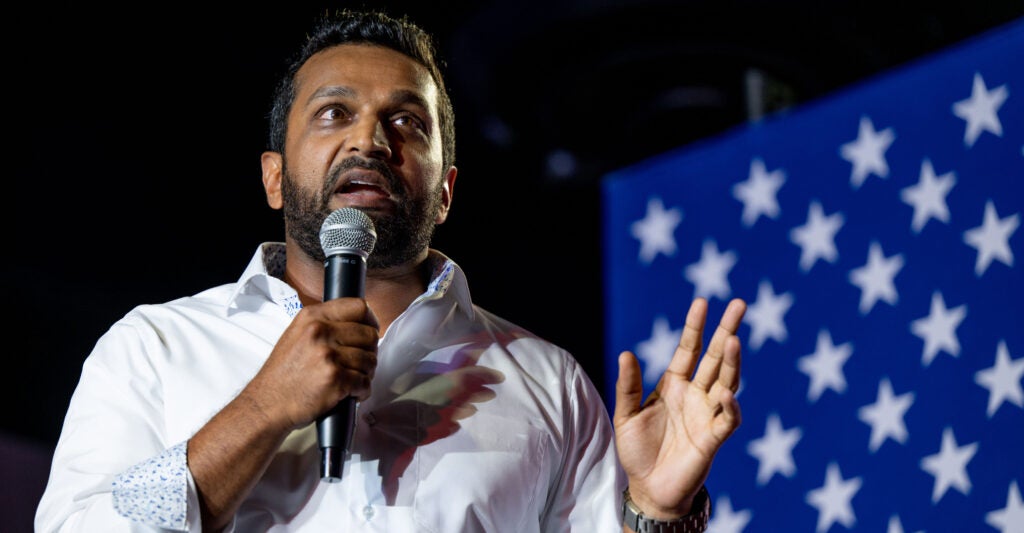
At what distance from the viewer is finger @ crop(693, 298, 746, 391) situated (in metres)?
1.61

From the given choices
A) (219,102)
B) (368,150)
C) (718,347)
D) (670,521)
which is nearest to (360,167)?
(368,150)

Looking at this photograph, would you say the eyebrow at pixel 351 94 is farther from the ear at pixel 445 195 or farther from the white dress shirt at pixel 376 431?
the white dress shirt at pixel 376 431

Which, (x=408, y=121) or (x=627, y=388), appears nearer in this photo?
(x=627, y=388)

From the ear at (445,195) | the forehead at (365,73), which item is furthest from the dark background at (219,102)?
the forehead at (365,73)

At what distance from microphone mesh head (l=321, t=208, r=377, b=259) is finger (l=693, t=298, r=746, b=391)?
0.53m

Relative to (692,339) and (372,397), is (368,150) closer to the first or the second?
(372,397)

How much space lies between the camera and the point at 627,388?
1.64 meters

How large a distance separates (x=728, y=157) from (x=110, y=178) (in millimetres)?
2071

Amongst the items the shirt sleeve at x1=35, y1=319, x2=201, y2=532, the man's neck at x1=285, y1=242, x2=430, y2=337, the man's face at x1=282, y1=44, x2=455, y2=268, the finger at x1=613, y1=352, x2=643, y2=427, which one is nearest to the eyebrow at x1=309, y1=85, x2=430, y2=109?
the man's face at x1=282, y1=44, x2=455, y2=268

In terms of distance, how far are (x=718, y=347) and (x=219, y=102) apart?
275cm

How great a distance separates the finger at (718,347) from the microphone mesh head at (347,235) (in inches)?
21.0

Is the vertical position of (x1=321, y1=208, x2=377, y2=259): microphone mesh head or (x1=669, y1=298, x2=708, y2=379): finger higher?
(x1=321, y1=208, x2=377, y2=259): microphone mesh head

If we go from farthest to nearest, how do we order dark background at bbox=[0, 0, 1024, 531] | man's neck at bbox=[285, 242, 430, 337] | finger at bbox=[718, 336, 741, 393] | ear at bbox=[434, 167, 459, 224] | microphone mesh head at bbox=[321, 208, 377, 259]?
dark background at bbox=[0, 0, 1024, 531] < ear at bbox=[434, 167, 459, 224] < man's neck at bbox=[285, 242, 430, 337] < finger at bbox=[718, 336, 741, 393] < microphone mesh head at bbox=[321, 208, 377, 259]

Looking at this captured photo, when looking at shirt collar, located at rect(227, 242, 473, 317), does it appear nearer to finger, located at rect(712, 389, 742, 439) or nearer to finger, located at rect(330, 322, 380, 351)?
finger, located at rect(330, 322, 380, 351)
